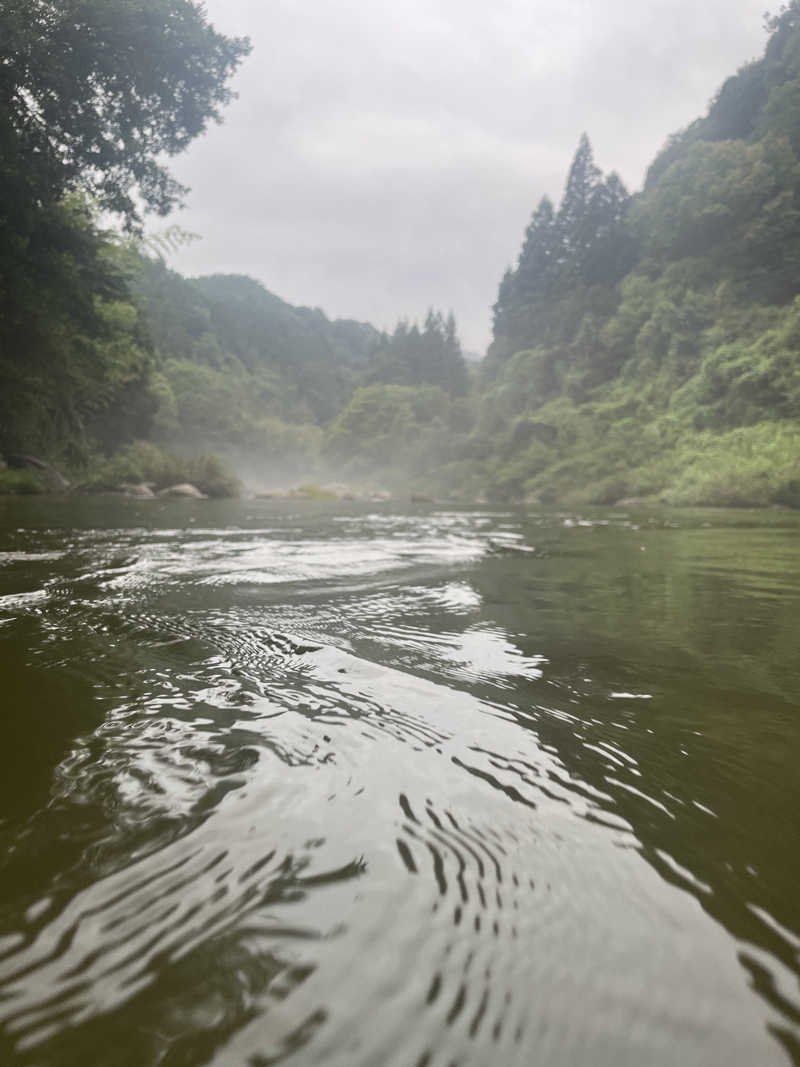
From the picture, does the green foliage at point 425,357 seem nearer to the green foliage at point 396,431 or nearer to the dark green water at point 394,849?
the green foliage at point 396,431

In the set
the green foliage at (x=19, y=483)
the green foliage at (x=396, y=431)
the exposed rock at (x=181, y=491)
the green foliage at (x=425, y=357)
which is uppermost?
the green foliage at (x=425, y=357)

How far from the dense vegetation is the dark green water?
36.3 feet

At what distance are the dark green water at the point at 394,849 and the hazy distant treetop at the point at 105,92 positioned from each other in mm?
11020

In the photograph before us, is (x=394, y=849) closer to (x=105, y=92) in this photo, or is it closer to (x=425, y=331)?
(x=105, y=92)

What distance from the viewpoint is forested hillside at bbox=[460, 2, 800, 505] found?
2652cm

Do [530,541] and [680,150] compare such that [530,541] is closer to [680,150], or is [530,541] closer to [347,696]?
[347,696]

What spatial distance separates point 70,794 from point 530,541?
7.28 m

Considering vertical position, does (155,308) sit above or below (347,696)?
above

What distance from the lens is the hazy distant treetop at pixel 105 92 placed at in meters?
9.09

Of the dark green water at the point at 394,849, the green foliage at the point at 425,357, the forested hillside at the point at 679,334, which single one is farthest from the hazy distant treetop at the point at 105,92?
the green foliage at the point at 425,357

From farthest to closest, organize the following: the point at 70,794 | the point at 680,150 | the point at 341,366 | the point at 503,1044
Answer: the point at 341,366 < the point at 680,150 < the point at 70,794 < the point at 503,1044

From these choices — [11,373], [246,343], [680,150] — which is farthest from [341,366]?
[11,373]

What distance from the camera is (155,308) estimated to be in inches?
2707

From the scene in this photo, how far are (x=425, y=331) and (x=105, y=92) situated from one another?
66788 mm
